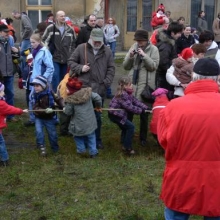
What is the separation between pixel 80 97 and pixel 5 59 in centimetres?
236

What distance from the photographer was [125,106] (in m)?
7.73

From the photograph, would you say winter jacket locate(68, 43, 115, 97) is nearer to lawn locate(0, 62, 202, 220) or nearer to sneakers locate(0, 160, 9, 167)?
lawn locate(0, 62, 202, 220)

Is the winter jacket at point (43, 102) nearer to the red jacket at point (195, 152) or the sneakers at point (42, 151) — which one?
the sneakers at point (42, 151)

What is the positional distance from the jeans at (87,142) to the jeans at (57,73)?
2.56 m

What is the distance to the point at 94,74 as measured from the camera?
8.09 meters

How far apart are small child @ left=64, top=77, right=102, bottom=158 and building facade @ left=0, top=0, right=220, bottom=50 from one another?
508 inches

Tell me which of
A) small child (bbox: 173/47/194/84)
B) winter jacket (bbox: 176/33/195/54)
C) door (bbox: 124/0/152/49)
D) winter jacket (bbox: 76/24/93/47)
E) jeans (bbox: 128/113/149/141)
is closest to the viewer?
small child (bbox: 173/47/194/84)

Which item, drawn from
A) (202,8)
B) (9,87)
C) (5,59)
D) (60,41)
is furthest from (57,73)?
(202,8)

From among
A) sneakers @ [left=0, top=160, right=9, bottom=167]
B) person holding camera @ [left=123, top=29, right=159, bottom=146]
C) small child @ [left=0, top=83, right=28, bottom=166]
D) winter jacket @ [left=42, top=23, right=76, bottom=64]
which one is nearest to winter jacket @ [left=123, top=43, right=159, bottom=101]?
person holding camera @ [left=123, top=29, right=159, bottom=146]

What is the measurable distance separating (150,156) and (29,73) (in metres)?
2.79

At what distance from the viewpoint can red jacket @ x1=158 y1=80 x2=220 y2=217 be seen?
4.02m

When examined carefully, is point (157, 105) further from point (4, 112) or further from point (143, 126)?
point (4, 112)

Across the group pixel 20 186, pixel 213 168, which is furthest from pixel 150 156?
pixel 213 168

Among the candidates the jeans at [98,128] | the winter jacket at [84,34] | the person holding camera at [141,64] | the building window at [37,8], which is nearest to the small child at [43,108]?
the jeans at [98,128]
